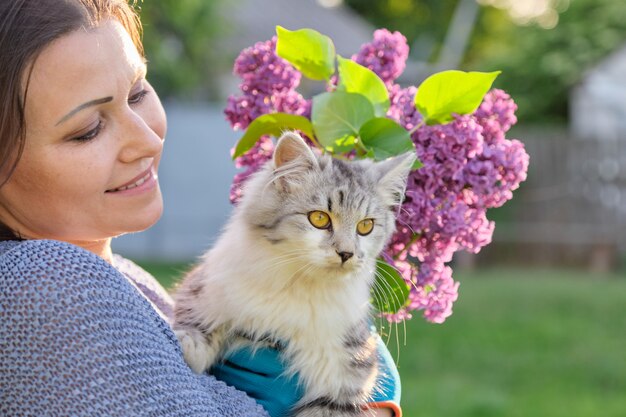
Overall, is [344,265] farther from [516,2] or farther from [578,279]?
[516,2]

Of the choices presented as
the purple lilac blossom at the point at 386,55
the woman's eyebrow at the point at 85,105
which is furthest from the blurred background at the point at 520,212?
the woman's eyebrow at the point at 85,105

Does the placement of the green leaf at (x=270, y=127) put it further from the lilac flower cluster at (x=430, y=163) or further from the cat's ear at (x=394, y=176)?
the cat's ear at (x=394, y=176)

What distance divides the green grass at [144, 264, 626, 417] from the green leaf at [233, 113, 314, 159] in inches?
131

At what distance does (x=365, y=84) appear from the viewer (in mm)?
2605

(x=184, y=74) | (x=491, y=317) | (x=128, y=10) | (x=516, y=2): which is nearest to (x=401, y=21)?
(x=516, y=2)

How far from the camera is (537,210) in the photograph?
14.1 m

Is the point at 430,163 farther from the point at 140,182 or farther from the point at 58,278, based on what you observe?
the point at 58,278

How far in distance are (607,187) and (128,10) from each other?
41.8 ft

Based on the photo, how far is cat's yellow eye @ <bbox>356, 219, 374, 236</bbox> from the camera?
8.29 feet

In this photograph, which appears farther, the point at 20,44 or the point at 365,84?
the point at 365,84

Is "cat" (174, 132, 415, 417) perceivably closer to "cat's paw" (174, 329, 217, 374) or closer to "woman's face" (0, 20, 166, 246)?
"cat's paw" (174, 329, 217, 374)

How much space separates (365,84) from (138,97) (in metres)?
0.66

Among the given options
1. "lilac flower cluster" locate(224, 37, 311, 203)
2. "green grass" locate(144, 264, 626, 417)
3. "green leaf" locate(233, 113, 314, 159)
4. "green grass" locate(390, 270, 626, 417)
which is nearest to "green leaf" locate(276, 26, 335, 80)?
"lilac flower cluster" locate(224, 37, 311, 203)

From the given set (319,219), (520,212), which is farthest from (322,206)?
(520,212)
